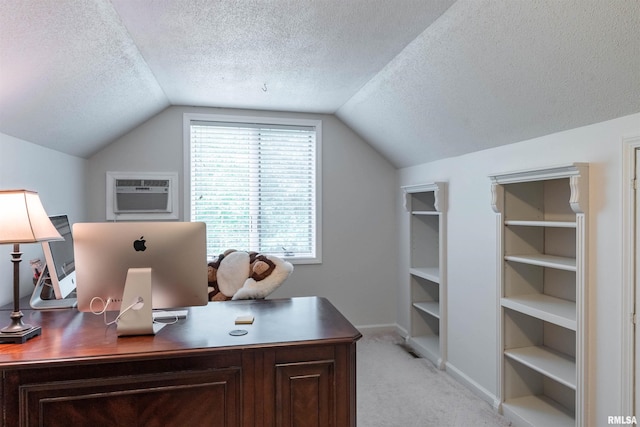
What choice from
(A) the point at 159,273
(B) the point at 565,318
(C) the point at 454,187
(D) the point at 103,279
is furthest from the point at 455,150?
(D) the point at 103,279

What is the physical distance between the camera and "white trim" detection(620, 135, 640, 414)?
6.12ft

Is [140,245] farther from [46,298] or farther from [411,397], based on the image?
[411,397]

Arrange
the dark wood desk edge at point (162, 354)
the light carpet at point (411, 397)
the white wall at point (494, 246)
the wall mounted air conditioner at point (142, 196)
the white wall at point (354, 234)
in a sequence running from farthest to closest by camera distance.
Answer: the white wall at point (354, 234) < the wall mounted air conditioner at point (142, 196) < the light carpet at point (411, 397) < the white wall at point (494, 246) < the dark wood desk edge at point (162, 354)

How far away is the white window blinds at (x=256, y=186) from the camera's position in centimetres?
409

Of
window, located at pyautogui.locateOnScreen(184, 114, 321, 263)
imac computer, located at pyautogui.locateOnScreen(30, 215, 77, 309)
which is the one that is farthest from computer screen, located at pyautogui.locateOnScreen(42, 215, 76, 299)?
window, located at pyautogui.locateOnScreen(184, 114, 321, 263)

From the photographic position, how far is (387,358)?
3.66m

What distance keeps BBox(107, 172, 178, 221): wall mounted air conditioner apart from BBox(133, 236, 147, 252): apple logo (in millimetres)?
2230

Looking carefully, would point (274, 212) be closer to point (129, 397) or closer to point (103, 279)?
point (103, 279)

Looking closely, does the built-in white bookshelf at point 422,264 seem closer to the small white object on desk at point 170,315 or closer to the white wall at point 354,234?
the white wall at point 354,234

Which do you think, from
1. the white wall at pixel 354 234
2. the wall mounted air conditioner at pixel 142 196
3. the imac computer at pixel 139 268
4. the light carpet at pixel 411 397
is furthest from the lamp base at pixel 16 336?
the white wall at pixel 354 234

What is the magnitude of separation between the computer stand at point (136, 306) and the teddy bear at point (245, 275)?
1.10 meters

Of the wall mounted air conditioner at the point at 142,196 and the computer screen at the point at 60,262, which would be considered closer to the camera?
the computer screen at the point at 60,262

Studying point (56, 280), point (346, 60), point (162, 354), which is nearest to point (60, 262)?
point (56, 280)

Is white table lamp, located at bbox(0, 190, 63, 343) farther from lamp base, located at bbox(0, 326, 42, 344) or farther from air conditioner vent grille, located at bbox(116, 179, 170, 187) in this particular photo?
air conditioner vent grille, located at bbox(116, 179, 170, 187)
